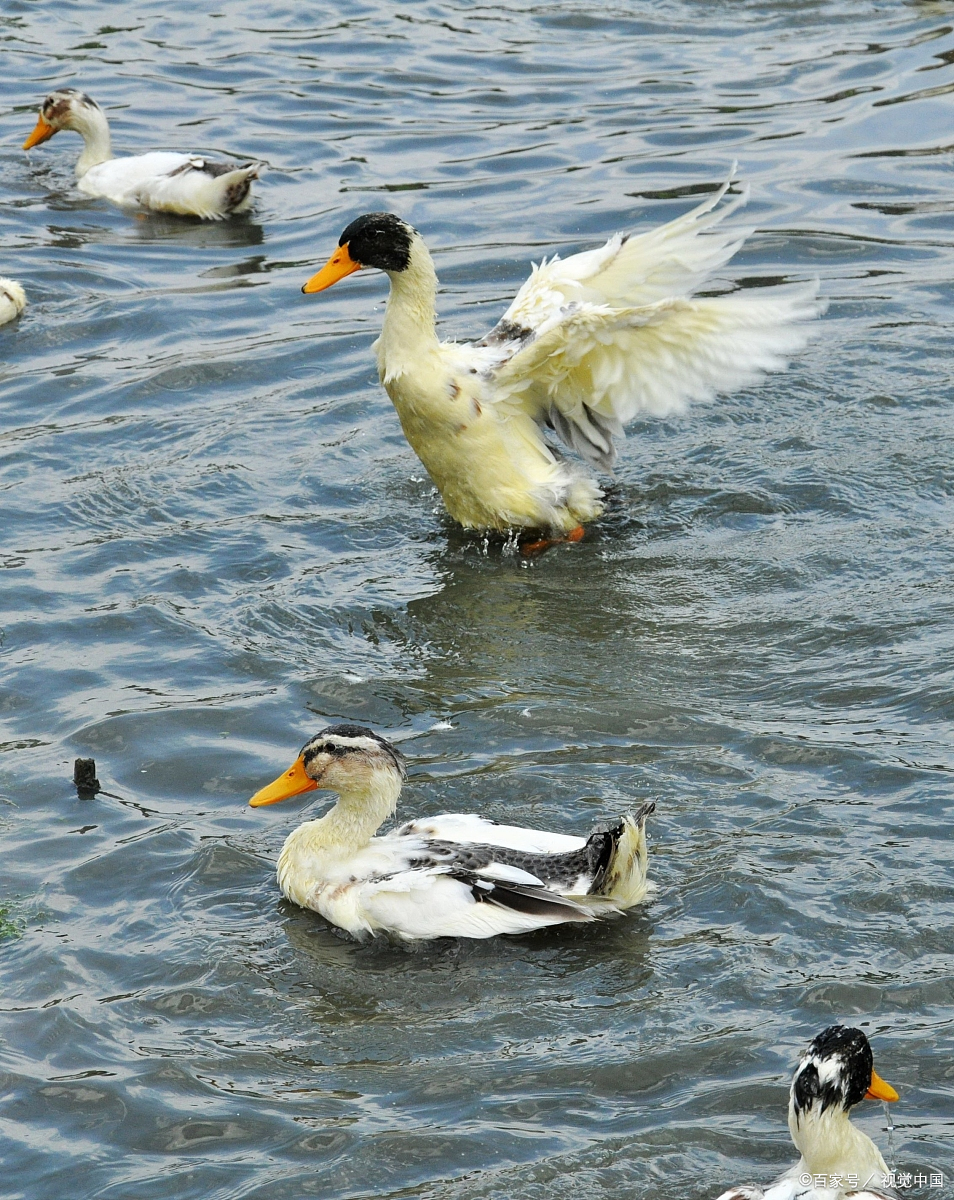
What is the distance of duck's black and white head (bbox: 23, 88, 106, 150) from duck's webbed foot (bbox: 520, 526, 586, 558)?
259 inches

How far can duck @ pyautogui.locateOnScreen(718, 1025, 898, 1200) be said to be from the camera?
4.60 meters

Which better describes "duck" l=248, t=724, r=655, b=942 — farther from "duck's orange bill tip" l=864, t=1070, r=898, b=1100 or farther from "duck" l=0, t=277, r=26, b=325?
"duck" l=0, t=277, r=26, b=325

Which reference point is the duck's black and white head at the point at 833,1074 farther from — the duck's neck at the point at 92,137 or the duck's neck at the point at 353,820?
the duck's neck at the point at 92,137

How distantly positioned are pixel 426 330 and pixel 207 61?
9.03 m

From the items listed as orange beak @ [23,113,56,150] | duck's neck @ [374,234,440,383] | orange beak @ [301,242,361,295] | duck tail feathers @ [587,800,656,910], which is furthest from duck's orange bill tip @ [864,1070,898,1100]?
orange beak @ [23,113,56,150]

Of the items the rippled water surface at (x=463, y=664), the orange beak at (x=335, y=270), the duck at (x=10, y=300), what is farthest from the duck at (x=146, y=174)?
the orange beak at (x=335, y=270)

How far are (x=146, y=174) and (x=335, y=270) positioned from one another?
4.84 m

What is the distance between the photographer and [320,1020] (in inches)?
224

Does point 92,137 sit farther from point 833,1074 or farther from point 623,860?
point 833,1074

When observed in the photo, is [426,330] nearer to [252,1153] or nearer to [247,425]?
[247,425]

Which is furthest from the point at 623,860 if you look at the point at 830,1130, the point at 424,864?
the point at 830,1130

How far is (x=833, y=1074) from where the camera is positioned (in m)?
4.62

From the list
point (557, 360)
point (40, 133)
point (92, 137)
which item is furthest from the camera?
point (40, 133)

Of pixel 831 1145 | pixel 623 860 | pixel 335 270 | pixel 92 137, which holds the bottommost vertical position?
pixel 831 1145
